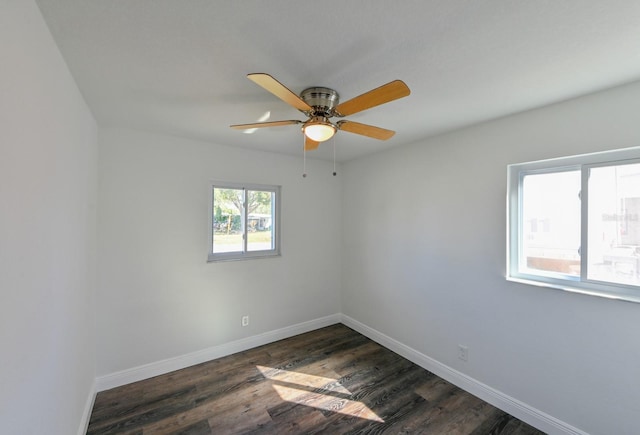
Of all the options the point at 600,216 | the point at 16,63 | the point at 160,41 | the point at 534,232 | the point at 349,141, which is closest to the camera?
the point at 16,63

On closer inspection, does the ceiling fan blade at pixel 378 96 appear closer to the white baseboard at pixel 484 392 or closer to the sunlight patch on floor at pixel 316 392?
the sunlight patch on floor at pixel 316 392

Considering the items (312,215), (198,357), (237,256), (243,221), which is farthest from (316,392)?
(312,215)

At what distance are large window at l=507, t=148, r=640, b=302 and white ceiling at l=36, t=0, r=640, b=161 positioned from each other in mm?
540

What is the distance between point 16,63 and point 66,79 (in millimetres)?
684

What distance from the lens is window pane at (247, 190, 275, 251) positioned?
10.5 ft

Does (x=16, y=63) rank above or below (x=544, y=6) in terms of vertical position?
below

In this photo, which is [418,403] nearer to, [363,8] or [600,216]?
[600,216]

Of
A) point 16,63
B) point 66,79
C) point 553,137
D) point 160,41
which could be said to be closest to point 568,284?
point 553,137

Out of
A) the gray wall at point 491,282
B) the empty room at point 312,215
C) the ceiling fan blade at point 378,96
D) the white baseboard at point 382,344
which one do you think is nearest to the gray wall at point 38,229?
the empty room at point 312,215

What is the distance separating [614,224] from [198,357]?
147 inches

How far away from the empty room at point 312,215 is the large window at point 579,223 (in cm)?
1

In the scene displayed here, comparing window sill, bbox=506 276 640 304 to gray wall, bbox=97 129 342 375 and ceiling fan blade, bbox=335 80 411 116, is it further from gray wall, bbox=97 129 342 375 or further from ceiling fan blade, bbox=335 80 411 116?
gray wall, bbox=97 129 342 375

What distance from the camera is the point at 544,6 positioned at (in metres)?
1.04

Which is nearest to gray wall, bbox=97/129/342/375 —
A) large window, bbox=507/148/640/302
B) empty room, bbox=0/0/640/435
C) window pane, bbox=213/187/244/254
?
empty room, bbox=0/0/640/435
